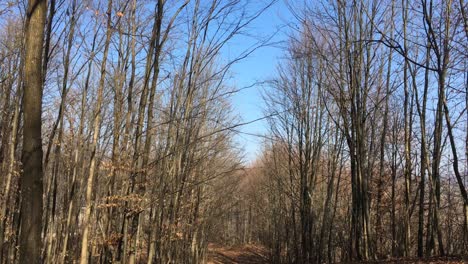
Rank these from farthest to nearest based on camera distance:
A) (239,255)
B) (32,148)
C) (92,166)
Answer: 1. (239,255)
2. (92,166)
3. (32,148)

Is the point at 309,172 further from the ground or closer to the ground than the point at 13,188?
further from the ground

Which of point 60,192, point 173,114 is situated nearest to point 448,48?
point 173,114

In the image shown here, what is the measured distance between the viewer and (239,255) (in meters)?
33.1

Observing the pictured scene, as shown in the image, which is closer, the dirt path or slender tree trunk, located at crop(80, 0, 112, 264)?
slender tree trunk, located at crop(80, 0, 112, 264)

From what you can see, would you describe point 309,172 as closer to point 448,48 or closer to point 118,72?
point 448,48

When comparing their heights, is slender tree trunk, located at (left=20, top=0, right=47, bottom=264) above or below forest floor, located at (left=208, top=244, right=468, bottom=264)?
above

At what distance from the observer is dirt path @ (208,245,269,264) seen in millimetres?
28391

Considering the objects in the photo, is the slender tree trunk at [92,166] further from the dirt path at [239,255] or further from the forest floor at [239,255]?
the dirt path at [239,255]

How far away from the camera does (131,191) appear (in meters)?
6.72

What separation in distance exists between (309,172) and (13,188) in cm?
989

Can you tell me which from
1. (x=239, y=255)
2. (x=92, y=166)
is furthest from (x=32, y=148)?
(x=239, y=255)

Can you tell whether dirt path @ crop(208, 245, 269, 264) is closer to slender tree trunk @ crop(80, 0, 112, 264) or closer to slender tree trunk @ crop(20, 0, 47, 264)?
slender tree trunk @ crop(80, 0, 112, 264)

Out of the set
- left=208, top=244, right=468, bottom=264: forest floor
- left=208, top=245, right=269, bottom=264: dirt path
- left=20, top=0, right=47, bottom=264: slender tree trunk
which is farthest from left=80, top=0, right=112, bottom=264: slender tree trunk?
left=208, top=245, right=269, bottom=264: dirt path

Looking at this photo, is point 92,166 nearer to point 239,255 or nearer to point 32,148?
point 32,148
